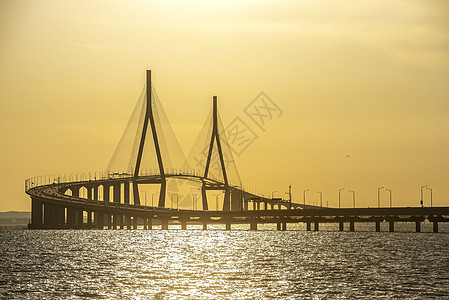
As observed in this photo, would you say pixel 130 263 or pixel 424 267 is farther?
pixel 130 263

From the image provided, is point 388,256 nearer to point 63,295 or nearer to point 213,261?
point 213,261

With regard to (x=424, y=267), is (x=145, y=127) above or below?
above

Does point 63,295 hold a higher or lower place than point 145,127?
lower

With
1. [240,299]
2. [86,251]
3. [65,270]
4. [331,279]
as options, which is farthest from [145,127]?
[240,299]

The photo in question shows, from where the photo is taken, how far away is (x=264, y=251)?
125125 millimetres

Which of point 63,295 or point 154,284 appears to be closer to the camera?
point 63,295

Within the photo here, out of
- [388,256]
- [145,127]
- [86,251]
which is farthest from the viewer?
[145,127]

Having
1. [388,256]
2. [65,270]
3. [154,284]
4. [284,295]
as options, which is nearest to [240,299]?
[284,295]

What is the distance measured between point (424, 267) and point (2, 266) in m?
43.9

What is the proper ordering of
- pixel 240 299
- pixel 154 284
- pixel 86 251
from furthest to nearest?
pixel 86 251 → pixel 154 284 → pixel 240 299

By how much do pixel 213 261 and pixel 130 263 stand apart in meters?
9.50

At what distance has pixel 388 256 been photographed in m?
110

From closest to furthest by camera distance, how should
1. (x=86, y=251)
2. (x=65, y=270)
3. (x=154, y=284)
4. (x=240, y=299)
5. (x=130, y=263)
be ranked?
(x=240, y=299), (x=154, y=284), (x=65, y=270), (x=130, y=263), (x=86, y=251)

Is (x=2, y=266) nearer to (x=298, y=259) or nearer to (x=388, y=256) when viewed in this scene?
(x=298, y=259)
